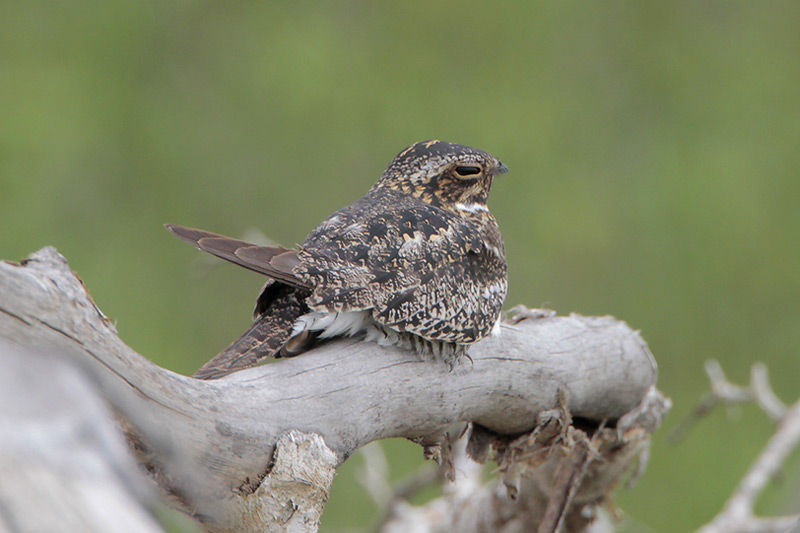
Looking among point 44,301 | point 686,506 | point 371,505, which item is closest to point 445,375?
point 44,301

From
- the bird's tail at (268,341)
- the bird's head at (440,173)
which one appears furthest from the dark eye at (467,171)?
the bird's tail at (268,341)

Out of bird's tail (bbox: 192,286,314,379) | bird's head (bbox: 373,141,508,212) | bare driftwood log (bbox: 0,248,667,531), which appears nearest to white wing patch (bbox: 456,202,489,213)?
bird's head (bbox: 373,141,508,212)

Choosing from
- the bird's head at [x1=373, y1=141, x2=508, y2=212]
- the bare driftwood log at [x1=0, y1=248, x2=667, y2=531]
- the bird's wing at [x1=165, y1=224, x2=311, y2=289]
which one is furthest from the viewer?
the bird's head at [x1=373, y1=141, x2=508, y2=212]

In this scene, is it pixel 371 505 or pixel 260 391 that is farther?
pixel 371 505

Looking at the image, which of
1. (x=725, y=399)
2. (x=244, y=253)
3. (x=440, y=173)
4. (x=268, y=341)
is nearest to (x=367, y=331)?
(x=268, y=341)

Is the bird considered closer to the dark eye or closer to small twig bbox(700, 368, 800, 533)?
the dark eye

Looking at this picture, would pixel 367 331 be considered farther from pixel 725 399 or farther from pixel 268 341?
pixel 725 399

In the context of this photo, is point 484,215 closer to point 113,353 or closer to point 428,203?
point 428,203

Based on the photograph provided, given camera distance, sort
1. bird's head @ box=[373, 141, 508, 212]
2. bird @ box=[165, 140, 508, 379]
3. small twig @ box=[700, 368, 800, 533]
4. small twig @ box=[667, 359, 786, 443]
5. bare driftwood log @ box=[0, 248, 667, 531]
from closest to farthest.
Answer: bare driftwood log @ box=[0, 248, 667, 531]
bird @ box=[165, 140, 508, 379]
bird's head @ box=[373, 141, 508, 212]
small twig @ box=[700, 368, 800, 533]
small twig @ box=[667, 359, 786, 443]
